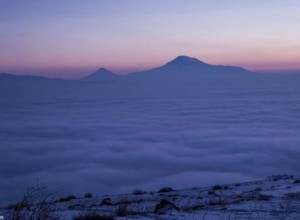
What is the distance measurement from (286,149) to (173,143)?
21.8m

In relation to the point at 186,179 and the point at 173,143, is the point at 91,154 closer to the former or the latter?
the point at 173,143

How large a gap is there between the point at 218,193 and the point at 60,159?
162 ft

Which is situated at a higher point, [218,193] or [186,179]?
[218,193]

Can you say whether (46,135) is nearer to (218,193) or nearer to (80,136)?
(80,136)

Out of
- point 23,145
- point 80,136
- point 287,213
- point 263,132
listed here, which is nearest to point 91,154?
point 23,145

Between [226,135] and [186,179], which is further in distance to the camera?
[226,135]

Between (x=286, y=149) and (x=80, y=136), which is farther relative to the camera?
(x=80, y=136)

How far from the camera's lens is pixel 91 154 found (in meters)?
66.2

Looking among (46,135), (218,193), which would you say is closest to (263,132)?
(46,135)

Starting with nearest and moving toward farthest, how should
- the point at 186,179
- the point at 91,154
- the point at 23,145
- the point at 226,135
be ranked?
the point at 186,179, the point at 91,154, the point at 23,145, the point at 226,135

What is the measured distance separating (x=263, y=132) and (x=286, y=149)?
26.9m

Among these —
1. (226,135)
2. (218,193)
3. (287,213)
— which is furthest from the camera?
(226,135)

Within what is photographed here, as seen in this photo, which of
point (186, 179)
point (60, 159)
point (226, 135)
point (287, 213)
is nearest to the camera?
point (287, 213)

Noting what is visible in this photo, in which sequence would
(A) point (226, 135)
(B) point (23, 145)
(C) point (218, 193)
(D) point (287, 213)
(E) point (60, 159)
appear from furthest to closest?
(A) point (226, 135), (B) point (23, 145), (E) point (60, 159), (C) point (218, 193), (D) point (287, 213)
